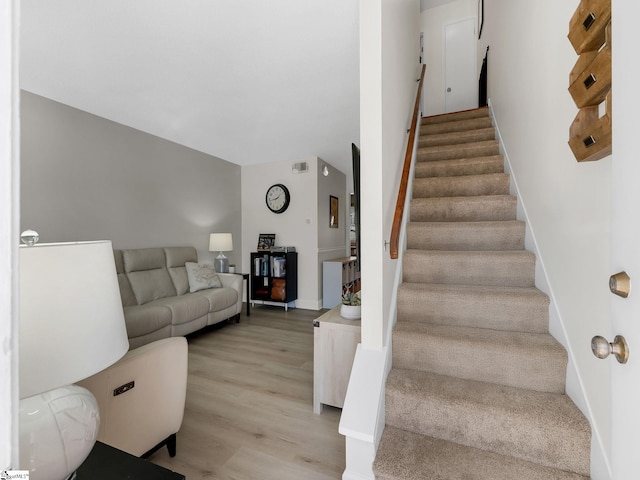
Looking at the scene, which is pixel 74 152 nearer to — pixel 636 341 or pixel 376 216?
pixel 376 216

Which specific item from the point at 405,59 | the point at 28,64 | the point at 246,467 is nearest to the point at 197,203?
the point at 28,64

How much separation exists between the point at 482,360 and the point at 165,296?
3.43 m

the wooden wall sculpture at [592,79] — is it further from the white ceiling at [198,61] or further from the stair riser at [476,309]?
the white ceiling at [198,61]

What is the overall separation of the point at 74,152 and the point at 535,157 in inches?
162

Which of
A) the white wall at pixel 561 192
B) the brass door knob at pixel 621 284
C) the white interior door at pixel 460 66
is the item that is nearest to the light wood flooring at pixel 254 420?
the white wall at pixel 561 192

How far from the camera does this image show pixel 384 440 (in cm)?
135

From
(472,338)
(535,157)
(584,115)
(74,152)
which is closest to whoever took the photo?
(584,115)

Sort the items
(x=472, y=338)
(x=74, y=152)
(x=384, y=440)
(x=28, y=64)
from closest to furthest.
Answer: (x=384, y=440) < (x=472, y=338) < (x=28, y=64) < (x=74, y=152)

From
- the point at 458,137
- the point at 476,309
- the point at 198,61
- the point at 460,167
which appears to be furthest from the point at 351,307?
the point at 458,137

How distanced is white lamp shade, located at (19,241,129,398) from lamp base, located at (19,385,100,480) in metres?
0.23

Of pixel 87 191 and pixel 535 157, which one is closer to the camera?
pixel 535 157

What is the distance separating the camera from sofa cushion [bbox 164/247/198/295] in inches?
149

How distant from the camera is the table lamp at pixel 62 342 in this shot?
541 millimetres

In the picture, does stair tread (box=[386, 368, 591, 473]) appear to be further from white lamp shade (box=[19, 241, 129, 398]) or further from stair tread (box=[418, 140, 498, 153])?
stair tread (box=[418, 140, 498, 153])
